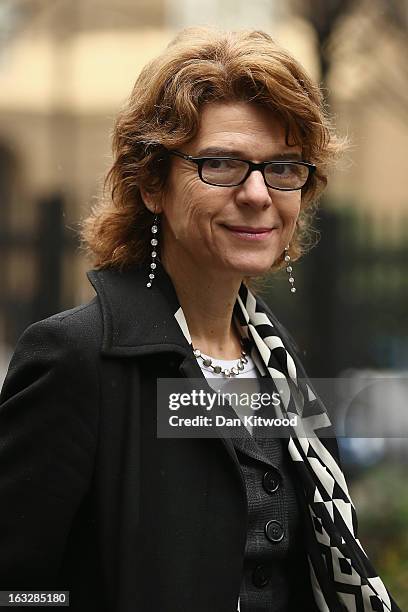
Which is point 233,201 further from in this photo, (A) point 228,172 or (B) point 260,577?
(B) point 260,577

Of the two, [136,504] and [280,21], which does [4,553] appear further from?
[280,21]

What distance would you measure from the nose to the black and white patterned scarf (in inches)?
11.2

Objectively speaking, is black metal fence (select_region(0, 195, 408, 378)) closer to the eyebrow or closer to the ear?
the ear

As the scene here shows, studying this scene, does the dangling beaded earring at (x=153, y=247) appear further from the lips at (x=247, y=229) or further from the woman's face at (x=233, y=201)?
the lips at (x=247, y=229)

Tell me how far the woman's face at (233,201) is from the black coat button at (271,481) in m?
0.43

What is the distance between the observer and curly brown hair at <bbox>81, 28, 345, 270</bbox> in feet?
7.53

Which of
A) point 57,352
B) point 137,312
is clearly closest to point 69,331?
point 57,352

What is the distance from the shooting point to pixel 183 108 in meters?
2.27

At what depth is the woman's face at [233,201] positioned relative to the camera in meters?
2.28

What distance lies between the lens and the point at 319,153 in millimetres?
2473

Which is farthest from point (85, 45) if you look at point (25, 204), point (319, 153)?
point (319, 153)

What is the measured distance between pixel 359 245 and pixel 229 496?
200 inches

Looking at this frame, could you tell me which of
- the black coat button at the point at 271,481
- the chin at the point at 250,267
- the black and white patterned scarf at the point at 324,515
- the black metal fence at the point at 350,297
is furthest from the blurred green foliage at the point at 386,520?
the chin at the point at 250,267

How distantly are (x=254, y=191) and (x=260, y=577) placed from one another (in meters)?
0.80
